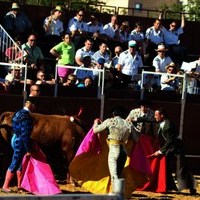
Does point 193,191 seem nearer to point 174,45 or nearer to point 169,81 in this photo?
point 169,81

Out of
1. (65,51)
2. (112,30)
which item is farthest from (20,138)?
(112,30)

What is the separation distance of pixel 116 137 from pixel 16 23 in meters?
7.05

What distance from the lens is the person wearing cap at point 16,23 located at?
21281mm

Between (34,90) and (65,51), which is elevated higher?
(65,51)

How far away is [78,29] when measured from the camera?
2211 cm

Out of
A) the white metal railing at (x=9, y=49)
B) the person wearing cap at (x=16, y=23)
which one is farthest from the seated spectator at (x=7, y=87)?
the person wearing cap at (x=16, y=23)

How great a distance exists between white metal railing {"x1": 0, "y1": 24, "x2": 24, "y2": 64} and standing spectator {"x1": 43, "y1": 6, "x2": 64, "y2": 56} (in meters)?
1.29

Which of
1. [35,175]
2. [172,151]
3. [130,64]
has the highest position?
[130,64]

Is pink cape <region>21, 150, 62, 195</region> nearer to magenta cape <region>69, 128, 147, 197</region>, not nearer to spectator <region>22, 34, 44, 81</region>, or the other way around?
magenta cape <region>69, 128, 147, 197</region>

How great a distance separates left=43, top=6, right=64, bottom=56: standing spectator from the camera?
21641 mm

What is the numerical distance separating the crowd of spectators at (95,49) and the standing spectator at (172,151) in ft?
8.47

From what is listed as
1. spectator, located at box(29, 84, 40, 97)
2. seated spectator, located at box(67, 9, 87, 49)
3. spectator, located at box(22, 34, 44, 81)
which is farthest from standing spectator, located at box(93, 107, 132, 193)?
seated spectator, located at box(67, 9, 87, 49)

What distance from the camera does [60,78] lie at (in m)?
19.3

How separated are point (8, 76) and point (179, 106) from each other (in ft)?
12.2
